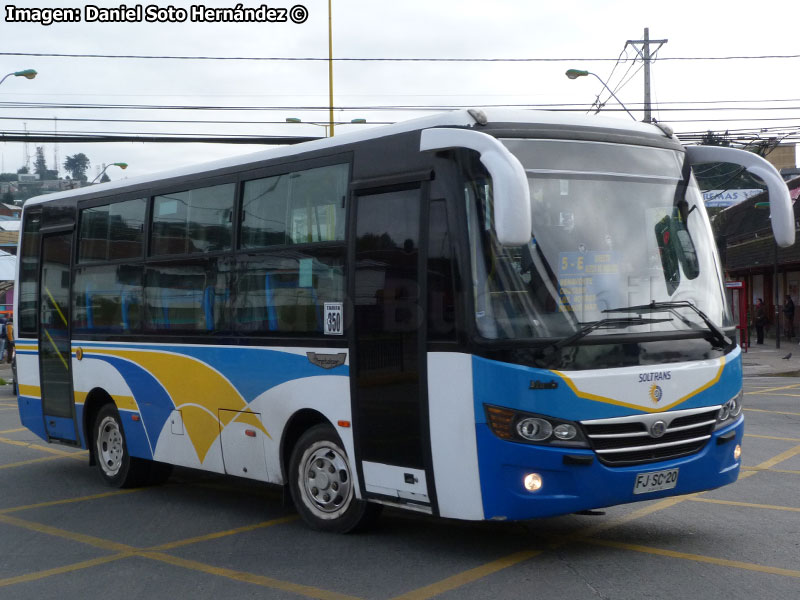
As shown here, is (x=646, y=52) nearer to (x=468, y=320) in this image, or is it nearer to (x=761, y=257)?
(x=761, y=257)

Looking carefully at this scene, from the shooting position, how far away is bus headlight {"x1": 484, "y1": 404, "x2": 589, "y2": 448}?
21.1 ft

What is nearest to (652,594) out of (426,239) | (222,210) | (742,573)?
(742,573)

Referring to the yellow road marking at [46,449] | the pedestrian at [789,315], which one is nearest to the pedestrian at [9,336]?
the yellow road marking at [46,449]

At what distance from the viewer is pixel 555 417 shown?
21.1 ft

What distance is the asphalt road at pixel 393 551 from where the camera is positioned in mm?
6262

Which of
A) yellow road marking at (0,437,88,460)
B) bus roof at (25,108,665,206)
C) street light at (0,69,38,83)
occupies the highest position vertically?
street light at (0,69,38,83)

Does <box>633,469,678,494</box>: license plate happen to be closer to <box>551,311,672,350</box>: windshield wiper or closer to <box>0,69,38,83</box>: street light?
<box>551,311,672,350</box>: windshield wiper

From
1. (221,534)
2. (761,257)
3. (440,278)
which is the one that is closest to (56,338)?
(221,534)

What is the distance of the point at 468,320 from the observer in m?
6.60

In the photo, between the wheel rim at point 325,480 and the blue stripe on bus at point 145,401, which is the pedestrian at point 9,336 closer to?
the blue stripe on bus at point 145,401

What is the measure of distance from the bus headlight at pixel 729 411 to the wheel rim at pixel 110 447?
19.9 feet

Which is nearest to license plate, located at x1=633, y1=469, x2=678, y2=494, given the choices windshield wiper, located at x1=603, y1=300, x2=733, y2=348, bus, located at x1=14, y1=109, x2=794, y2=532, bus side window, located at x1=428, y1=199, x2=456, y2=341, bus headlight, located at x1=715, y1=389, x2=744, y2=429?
bus, located at x1=14, y1=109, x2=794, y2=532

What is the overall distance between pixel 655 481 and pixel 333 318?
2.57 metres

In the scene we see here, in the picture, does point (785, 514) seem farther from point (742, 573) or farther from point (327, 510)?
point (327, 510)
